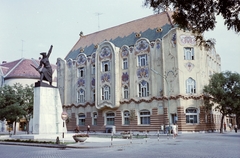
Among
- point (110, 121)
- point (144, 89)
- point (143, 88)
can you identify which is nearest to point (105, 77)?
point (143, 88)

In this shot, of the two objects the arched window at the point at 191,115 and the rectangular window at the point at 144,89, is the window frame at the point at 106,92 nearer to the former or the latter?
the rectangular window at the point at 144,89

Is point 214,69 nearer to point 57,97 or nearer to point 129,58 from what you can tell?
point 129,58

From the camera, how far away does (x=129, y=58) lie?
44250 mm

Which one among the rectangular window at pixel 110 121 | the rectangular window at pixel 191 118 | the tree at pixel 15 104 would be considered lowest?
the rectangular window at pixel 110 121

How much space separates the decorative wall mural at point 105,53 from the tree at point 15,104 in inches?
484

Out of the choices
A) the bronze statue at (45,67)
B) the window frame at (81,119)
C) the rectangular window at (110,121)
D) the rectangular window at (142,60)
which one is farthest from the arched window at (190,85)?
the window frame at (81,119)

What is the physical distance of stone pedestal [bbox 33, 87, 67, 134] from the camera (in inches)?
1146

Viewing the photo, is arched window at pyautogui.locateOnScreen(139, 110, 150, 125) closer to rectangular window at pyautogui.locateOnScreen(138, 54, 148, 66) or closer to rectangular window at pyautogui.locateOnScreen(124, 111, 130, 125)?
rectangular window at pyautogui.locateOnScreen(124, 111, 130, 125)

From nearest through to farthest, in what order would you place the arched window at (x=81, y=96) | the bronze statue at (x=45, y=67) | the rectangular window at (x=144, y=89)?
the bronze statue at (x=45, y=67) → the rectangular window at (x=144, y=89) → the arched window at (x=81, y=96)

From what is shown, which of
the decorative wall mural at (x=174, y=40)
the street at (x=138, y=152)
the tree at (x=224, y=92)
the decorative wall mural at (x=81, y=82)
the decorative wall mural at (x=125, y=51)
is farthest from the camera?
the decorative wall mural at (x=81, y=82)

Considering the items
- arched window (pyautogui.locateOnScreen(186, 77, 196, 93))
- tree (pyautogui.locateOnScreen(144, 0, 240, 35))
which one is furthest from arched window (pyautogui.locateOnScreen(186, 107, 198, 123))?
tree (pyautogui.locateOnScreen(144, 0, 240, 35))

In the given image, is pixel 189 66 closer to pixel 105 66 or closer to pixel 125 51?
pixel 125 51

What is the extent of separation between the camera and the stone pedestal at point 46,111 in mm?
29109

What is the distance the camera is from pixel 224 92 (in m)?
38.8
